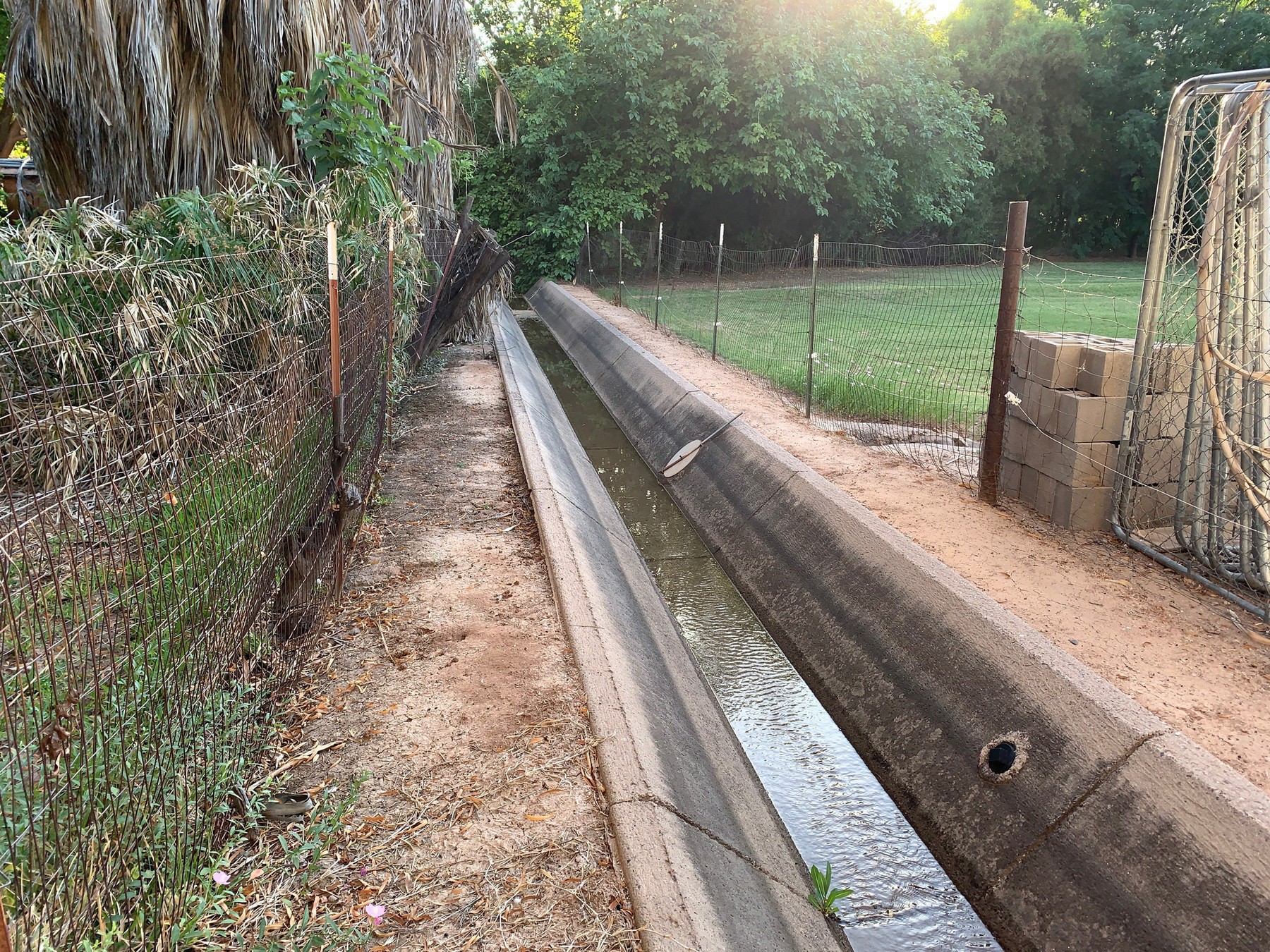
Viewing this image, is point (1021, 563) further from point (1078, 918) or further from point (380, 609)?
point (380, 609)

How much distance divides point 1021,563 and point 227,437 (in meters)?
4.24

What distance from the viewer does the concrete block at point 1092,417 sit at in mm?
5438

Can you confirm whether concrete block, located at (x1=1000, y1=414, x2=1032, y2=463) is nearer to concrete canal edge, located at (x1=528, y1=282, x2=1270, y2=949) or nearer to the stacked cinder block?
the stacked cinder block

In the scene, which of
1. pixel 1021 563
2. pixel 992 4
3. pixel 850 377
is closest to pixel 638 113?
pixel 850 377

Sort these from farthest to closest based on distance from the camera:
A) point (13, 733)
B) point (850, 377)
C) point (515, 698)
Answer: point (850, 377)
point (515, 698)
point (13, 733)

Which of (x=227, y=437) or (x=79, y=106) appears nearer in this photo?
(x=227, y=437)

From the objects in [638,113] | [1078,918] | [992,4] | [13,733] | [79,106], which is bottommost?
[1078,918]

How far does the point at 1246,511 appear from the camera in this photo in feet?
15.0

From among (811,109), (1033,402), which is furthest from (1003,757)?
(811,109)

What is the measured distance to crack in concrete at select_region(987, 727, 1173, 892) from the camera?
3.33m

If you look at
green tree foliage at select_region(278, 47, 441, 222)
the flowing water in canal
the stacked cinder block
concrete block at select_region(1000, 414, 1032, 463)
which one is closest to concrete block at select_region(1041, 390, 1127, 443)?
the stacked cinder block

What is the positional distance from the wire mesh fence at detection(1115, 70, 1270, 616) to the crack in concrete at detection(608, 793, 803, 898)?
2729 millimetres

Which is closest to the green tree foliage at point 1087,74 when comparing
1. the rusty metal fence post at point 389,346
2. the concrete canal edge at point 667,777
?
the rusty metal fence post at point 389,346

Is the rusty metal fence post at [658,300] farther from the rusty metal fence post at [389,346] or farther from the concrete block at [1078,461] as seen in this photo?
the concrete block at [1078,461]
